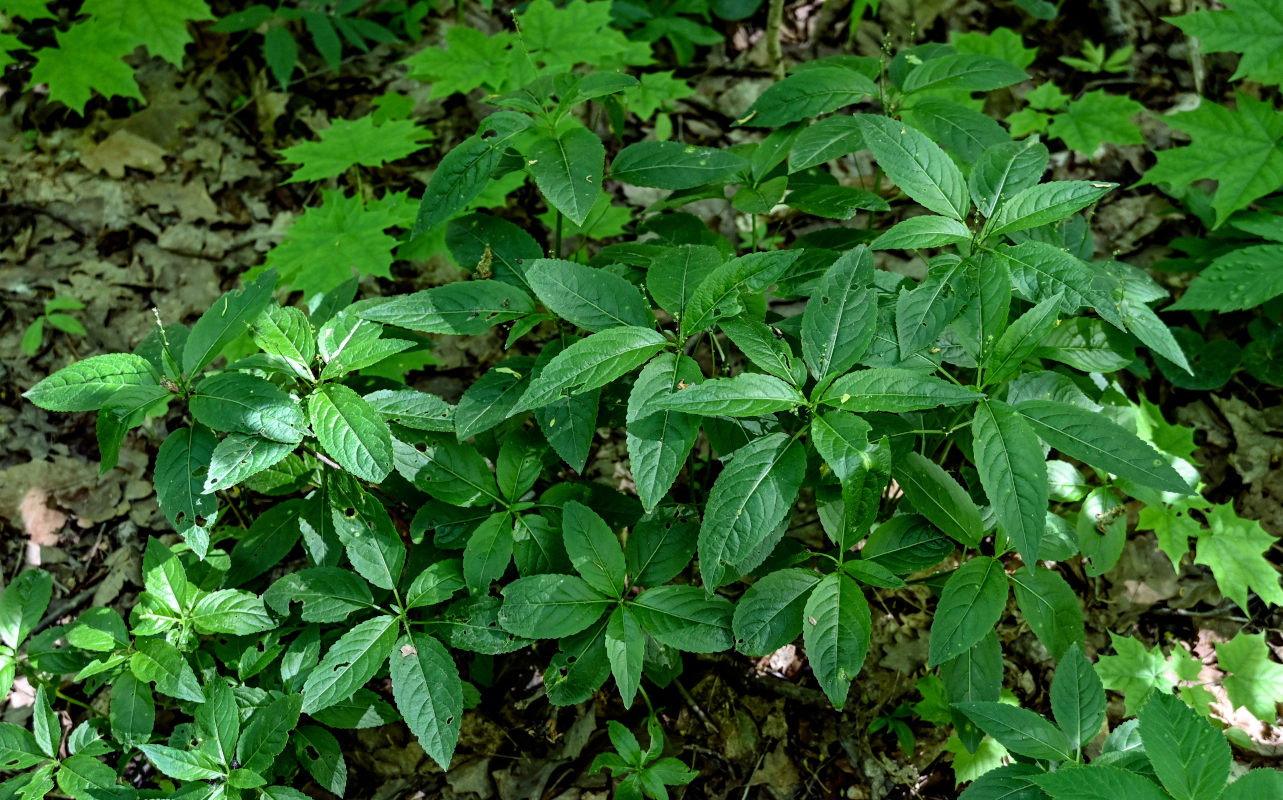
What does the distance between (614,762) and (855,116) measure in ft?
5.50

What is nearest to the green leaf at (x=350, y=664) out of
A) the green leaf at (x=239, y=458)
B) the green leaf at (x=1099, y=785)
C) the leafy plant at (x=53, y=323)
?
the green leaf at (x=239, y=458)

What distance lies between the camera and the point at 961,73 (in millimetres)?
2209

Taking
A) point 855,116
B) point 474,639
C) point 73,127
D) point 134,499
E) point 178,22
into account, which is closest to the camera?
point 474,639

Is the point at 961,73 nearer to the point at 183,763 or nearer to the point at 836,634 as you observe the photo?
the point at 836,634

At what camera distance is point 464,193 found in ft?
6.54

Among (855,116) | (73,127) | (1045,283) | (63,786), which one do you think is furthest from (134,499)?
(1045,283)

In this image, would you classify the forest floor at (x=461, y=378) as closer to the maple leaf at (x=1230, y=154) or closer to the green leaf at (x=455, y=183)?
the maple leaf at (x=1230, y=154)

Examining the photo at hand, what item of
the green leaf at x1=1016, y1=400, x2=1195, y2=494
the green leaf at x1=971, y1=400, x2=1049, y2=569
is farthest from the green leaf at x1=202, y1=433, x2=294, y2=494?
the green leaf at x1=1016, y1=400, x2=1195, y2=494

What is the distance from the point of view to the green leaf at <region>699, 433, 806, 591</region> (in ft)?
5.40

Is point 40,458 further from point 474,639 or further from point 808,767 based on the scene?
point 808,767

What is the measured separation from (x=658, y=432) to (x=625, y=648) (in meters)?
0.49

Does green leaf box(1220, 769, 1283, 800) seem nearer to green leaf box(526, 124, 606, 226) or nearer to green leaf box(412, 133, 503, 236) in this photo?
green leaf box(526, 124, 606, 226)

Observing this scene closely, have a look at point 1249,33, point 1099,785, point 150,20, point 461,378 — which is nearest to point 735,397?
point 1099,785

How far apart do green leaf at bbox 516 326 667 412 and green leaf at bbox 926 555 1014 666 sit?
0.81m
